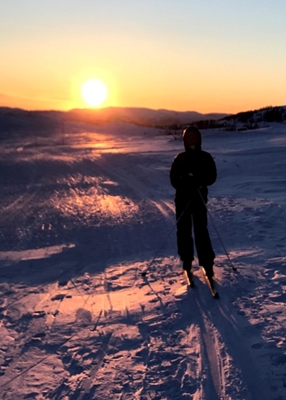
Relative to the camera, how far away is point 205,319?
4.93 metres

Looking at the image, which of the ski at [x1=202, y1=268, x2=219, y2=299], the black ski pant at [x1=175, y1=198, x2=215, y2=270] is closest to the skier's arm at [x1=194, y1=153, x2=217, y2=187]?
the black ski pant at [x1=175, y1=198, x2=215, y2=270]

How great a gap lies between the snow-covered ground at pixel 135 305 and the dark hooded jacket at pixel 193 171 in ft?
4.01

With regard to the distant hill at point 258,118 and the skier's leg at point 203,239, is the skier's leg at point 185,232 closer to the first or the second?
the skier's leg at point 203,239

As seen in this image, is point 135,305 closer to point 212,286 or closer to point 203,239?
point 212,286

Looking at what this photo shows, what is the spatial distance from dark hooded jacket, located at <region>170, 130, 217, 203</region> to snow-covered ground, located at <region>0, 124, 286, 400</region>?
1.22 meters

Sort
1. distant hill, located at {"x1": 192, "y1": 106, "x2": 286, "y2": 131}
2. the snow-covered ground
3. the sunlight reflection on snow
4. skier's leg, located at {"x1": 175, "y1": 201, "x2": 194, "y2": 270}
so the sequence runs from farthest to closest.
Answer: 1. distant hill, located at {"x1": 192, "y1": 106, "x2": 286, "y2": 131}
2. the sunlight reflection on snow
3. skier's leg, located at {"x1": 175, "y1": 201, "x2": 194, "y2": 270}
4. the snow-covered ground

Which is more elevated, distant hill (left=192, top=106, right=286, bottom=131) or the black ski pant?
distant hill (left=192, top=106, right=286, bottom=131)

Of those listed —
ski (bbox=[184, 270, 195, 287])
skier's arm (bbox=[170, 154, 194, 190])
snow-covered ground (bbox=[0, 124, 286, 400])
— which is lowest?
snow-covered ground (bbox=[0, 124, 286, 400])

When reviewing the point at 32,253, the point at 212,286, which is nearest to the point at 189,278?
the point at 212,286

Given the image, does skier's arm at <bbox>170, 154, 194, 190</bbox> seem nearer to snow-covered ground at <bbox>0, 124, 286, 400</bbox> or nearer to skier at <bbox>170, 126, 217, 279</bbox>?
skier at <bbox>170, 126, 217, 279</bbox>

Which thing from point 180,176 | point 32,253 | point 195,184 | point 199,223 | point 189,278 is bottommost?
point 32,253

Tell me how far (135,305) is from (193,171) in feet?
5.89

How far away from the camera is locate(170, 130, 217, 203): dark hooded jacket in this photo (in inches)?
231

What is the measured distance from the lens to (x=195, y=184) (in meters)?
5.90
